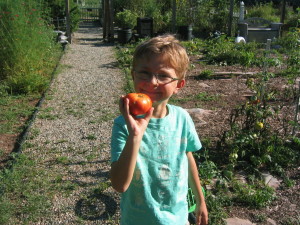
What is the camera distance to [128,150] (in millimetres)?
1430

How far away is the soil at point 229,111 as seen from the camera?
327 cm

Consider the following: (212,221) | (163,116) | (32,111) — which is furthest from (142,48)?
(32,111)

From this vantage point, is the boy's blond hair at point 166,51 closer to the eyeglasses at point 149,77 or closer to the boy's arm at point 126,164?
the eyeglasses at point 149,77

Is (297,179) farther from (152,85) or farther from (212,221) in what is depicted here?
(152,85)

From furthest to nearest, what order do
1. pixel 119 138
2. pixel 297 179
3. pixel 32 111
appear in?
pixel 32 111
pixel 297 179
pixel 119 138

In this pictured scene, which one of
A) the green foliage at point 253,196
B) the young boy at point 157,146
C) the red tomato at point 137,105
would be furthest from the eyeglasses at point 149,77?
the green foliage at point 253,196

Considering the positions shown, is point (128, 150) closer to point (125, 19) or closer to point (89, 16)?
point (125, 19)

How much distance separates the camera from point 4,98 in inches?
267

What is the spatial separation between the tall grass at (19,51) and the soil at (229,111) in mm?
2428

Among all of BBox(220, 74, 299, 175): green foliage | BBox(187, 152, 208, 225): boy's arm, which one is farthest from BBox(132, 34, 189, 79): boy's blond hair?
BBox(220, 74, 299, 175): green foliage

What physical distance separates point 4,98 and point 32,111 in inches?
38.2

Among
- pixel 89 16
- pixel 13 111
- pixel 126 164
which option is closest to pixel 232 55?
pixel 13 111

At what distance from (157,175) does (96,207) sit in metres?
1.88

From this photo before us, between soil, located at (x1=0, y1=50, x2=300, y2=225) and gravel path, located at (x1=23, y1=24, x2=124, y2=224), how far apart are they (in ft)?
2.01
